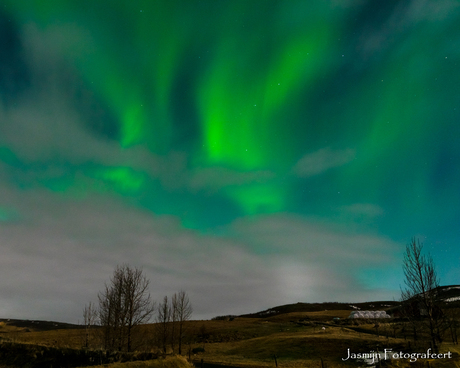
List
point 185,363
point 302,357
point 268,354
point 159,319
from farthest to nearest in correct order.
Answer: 1. point 159,319
2. point 268,354
3. point 302,357
4. point 185,363

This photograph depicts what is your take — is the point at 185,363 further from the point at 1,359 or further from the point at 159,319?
the point at 159,319

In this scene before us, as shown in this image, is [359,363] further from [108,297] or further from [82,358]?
[82,358]

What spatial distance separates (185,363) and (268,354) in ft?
127

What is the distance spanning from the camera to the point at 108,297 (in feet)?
122

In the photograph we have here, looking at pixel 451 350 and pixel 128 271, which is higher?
pixel 128 271

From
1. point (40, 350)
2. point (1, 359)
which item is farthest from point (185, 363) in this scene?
point (1, 359)

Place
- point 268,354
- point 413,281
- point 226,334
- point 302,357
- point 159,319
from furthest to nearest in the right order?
1. point 226,334
2. point 159,319
3. point 268,354
4. point 302,357
5. point 413,281

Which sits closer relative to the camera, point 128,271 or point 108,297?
point 128,271

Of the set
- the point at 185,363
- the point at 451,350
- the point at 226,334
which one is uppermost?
the point at 185,363

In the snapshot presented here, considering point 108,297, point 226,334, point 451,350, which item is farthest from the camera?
point 226,334

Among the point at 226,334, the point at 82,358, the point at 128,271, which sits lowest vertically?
the point at 226,334

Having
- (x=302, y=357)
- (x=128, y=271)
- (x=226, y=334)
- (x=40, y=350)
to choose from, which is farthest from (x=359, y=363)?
(x=226, y=334)

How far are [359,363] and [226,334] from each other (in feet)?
169

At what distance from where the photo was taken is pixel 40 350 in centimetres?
1182
